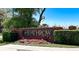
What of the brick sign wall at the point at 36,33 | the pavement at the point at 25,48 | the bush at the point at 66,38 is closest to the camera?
the pavement at the point at 25,48

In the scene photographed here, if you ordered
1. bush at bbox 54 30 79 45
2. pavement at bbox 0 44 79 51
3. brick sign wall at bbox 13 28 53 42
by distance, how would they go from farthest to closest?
bush at bbox 54 30 79 45 → brick sign wall at bbox 13 28 53 42 → pavement at bbox 0 44 79 51

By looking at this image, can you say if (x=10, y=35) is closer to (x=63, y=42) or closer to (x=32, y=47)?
(x=32, y=47)

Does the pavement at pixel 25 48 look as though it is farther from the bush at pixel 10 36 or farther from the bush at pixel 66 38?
the bush at pixel 66 38

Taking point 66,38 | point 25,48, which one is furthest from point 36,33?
point 66,38

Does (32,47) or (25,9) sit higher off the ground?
(25,9)

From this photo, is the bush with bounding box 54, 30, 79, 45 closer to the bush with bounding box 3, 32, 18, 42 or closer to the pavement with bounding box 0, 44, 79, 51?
the pavement with bounding box 0, 44, 79, 51

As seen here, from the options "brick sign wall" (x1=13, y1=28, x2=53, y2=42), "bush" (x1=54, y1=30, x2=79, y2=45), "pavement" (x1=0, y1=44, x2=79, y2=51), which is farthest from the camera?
"bush" (x1=54, y1=30, x2=79, y2=45)

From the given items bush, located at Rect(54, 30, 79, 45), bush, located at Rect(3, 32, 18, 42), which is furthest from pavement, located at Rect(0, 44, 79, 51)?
bush, located at Rect(54, 30, 79, 45)

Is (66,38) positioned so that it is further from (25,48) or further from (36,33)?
(25,48)

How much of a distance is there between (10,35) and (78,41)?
989 mm

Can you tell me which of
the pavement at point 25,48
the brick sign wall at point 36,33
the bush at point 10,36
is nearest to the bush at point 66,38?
the brick sign wall at point 36,33
